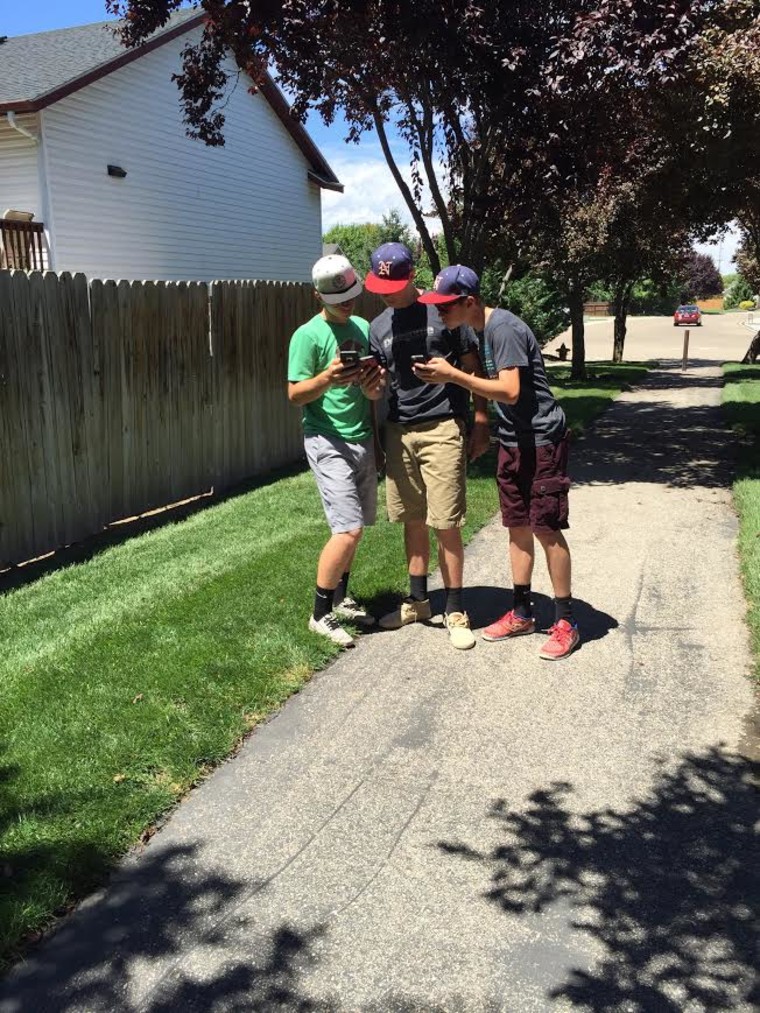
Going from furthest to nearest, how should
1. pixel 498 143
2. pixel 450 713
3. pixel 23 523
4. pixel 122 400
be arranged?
1. pixel 498 143
2. pixel 122 400
3. pixel 23 523
4. pixel 450 713

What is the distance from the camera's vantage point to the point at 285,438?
33.2 feet

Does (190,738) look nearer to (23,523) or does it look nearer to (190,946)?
(190,946)

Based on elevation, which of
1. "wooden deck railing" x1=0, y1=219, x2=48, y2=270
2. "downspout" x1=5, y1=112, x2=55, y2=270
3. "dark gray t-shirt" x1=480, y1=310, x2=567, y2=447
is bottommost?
"dark gray t-shirt" x1=480, y1=310, x2=567, y2=447

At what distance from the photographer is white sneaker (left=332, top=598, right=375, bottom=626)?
4.90 m

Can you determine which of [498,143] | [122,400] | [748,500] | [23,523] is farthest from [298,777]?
[498,143]

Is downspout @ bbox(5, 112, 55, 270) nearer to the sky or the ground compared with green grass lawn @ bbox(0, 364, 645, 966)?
nearer to the sky

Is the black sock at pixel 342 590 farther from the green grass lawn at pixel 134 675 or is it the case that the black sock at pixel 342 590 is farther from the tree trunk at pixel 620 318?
the tree trunk at pixel 620 318

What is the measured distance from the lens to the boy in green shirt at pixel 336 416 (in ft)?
14.2

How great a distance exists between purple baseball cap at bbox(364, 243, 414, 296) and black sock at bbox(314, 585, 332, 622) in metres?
1.55

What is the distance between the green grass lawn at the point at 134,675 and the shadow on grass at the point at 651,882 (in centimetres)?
118

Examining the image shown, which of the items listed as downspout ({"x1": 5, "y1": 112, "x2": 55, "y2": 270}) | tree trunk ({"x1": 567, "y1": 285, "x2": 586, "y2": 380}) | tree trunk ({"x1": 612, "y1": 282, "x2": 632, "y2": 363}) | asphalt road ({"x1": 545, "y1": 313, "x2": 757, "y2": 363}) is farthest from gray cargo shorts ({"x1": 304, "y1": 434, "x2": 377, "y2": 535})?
asphalt road ({"x1": 545, "y1": 313, "x2": 757, "y2": 363})

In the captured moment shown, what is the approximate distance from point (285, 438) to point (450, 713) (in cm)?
661

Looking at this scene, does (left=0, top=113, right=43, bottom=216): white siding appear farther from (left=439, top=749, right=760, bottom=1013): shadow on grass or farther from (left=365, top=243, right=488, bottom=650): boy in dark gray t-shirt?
(left=439, top=749, right=760, bottom=1013): shadow on grass

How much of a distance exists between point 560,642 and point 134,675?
6.82 feet
